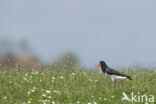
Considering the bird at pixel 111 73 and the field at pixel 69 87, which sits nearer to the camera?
the field at pixel 69 87

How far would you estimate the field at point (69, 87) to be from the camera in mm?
13141

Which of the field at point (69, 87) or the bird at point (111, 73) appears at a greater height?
the bird at point (111, 73)

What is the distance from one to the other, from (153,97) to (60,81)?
4.18 meters

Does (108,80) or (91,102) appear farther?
(108,80)

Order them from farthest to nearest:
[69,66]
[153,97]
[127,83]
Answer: [69,66] < [127,83] < [153,97]

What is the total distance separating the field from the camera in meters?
13.1

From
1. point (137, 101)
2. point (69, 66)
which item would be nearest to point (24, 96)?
point (137, 101)

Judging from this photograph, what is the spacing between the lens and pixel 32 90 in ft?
45.2

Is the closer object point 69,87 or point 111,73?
point 69,87

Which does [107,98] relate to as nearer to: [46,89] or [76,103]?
[76,103]

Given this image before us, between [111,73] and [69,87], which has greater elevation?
[111,73]

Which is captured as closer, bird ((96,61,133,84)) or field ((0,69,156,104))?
field ((0,69,156,104))

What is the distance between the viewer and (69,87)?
48.5 feet

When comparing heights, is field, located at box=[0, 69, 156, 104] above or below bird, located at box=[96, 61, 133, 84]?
below
